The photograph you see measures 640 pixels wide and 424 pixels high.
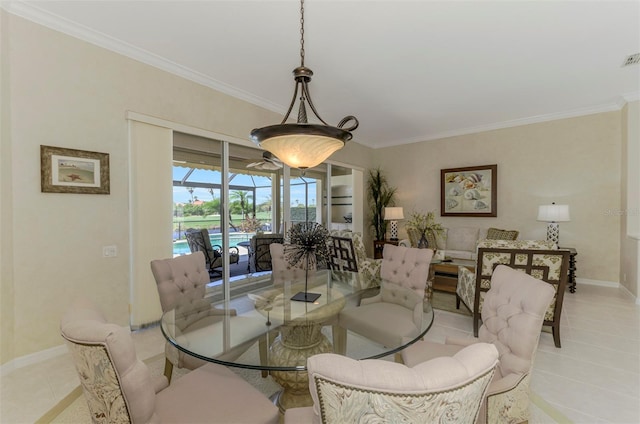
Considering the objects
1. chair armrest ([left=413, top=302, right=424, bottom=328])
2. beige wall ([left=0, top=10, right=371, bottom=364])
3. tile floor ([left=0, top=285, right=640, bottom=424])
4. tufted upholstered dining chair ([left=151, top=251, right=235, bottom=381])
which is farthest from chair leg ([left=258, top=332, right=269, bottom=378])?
beige wall ([left=0, top=10, right=371, bottom=364])

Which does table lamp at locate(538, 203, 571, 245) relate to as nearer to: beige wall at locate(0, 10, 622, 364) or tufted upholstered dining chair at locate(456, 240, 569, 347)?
tufted upholstered dining chair at locate(456, 240, 569, 347)

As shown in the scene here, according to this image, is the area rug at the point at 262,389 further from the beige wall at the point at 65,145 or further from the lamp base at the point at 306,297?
the beige wall at the point at 65,145

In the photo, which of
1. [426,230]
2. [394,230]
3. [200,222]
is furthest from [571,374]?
[394,230]

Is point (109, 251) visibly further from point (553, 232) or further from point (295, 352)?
point (553, 232)

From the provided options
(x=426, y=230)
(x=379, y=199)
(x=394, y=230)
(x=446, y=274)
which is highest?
(x=379, y=199)

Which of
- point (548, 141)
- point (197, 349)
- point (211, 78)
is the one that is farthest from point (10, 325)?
point (548, 141)

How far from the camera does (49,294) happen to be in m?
2.53

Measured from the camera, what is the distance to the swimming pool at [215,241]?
3.53 metres

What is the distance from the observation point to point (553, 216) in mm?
4578

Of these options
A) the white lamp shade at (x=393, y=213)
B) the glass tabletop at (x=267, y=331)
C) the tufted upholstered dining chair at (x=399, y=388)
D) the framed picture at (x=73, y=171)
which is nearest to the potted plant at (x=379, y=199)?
the white lamp shade at (x=393, y=213)

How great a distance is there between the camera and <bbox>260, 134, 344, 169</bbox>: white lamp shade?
6.26 ft

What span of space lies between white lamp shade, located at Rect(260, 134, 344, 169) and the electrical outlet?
2.03 meters

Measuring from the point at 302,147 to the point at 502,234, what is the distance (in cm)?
484

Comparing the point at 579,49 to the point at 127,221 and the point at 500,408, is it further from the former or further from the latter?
the point at 127,221
